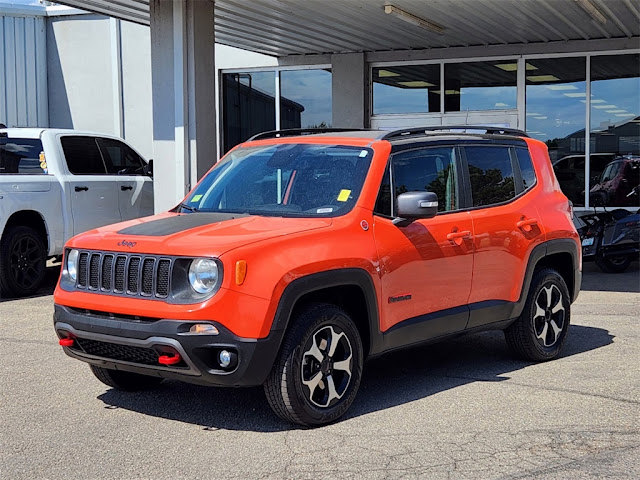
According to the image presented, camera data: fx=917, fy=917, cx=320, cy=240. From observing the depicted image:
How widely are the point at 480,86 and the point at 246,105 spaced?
4.66 m

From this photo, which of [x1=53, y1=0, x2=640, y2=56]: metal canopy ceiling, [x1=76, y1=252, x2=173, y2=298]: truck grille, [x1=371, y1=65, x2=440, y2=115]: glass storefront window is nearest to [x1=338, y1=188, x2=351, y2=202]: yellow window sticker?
[x1=76, y1=252, x2=173, y2=298]: truck grille

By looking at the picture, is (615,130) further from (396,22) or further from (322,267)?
(322,267)

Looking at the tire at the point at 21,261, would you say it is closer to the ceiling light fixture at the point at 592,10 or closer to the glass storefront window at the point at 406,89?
the ceiling light fixture at the point at 592,10

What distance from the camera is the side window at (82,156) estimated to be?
11914 mm

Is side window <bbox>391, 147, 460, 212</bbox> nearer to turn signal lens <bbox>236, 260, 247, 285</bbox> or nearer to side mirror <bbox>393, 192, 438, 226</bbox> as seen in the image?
side mirror <bbox>393, 192, 438, 226</bbox>

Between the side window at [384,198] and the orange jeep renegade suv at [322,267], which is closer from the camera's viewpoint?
the orange jeep renegade suv at [322,267]

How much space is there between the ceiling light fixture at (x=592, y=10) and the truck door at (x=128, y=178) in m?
6.43

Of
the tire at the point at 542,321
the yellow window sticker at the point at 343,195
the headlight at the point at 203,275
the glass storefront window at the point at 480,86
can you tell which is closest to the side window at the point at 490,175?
the tire at the point at 542,321

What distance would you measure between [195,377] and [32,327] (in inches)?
178

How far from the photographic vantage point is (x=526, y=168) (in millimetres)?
7547

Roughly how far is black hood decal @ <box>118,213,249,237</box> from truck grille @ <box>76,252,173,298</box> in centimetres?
24

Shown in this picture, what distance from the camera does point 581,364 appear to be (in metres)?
7.36

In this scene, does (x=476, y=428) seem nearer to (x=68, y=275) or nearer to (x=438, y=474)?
(x=438, y=474)

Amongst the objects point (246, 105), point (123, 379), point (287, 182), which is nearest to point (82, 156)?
point (123, 379)
